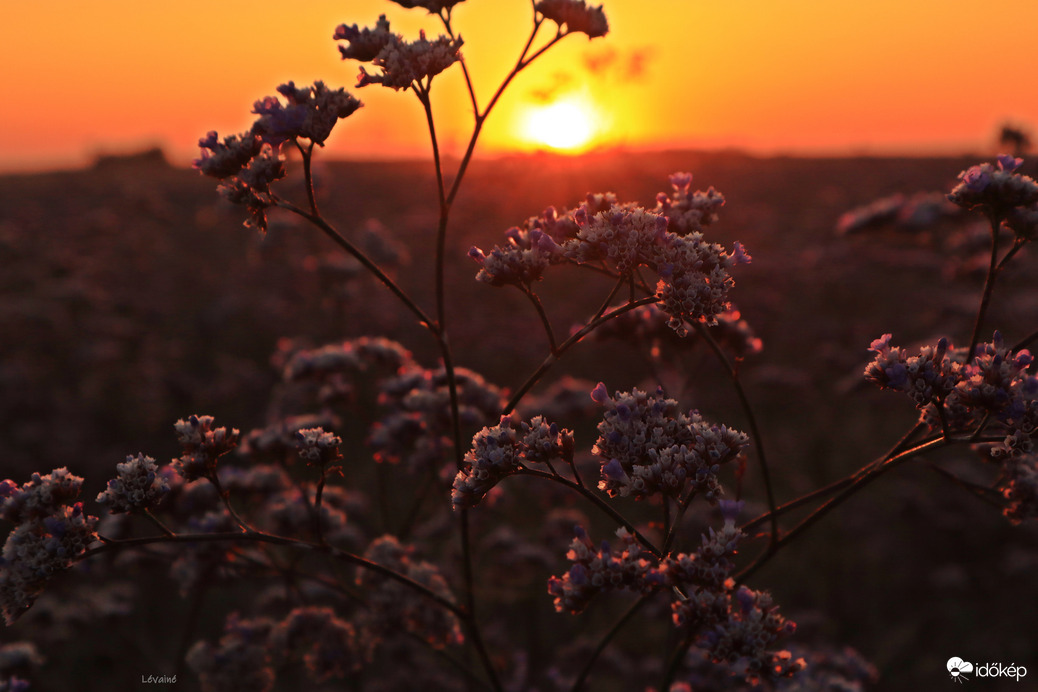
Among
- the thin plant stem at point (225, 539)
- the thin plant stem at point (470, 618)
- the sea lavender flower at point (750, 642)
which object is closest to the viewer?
the sea lavender flower at point (750, 642)

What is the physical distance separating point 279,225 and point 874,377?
12263mm

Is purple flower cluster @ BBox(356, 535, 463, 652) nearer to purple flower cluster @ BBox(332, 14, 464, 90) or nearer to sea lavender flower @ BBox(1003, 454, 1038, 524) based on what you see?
purple flower cluster @ BBox(332, 14, 464, 90)

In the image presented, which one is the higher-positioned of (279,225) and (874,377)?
(279,225)

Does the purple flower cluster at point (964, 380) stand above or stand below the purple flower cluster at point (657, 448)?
above

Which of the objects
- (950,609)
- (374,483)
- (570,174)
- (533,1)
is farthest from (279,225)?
(570,174)

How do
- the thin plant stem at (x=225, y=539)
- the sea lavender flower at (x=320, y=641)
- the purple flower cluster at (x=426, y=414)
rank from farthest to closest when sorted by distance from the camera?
the purple flower cluster at (x=426, y=414), the sea lavender flower at (x=320, y=641), the thin plant stem at (x=225, y=539)

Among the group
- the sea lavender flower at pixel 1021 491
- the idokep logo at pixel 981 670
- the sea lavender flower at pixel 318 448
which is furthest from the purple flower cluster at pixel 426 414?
the idokep logo at pixel 981 670

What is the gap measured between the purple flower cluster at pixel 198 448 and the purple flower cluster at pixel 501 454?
139 cm

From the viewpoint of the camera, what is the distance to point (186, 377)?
17344 millimetres

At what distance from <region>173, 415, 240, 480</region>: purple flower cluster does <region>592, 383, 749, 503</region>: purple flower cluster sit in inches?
82.1

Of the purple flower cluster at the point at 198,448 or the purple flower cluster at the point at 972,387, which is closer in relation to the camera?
the purple flower cluster at the point at 972,387

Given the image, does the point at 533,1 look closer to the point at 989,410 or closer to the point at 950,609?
the point at 989,410

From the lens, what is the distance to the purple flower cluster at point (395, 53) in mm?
3688

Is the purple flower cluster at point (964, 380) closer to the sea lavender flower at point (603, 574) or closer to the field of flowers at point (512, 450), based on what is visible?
the field of flowers at point (512, 450)
